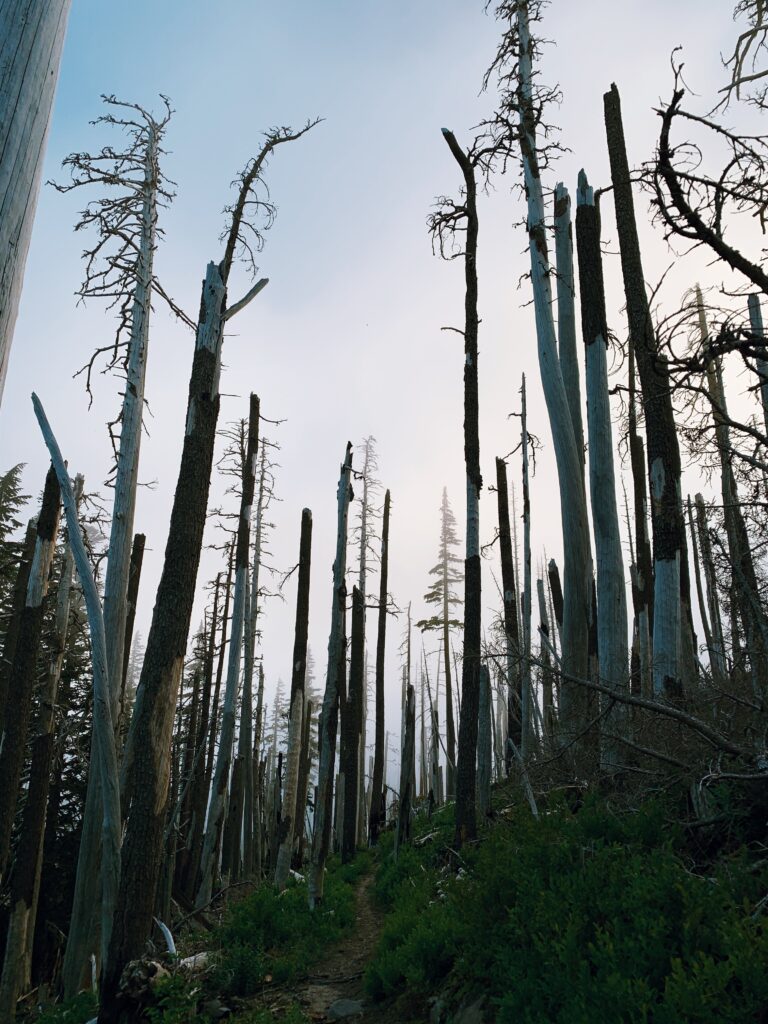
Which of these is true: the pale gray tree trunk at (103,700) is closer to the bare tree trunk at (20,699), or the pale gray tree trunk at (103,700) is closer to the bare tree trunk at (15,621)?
the bare tree trunk at (20,699)

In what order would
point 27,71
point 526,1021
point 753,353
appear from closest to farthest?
point 27,71 < point 526,1021 < point 753,353

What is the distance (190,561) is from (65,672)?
1420 centimetres

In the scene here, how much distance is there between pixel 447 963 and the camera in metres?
4.96

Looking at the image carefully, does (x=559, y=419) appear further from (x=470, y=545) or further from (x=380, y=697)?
(x=380, y=697)

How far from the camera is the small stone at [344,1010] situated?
5332 millimetres

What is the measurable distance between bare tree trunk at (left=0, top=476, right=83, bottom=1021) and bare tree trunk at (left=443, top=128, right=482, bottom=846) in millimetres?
6809

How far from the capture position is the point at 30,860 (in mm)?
10734

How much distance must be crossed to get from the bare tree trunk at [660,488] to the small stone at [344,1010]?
382cm

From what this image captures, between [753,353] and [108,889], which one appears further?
[108,889]

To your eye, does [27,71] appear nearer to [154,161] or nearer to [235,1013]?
[235,1013]

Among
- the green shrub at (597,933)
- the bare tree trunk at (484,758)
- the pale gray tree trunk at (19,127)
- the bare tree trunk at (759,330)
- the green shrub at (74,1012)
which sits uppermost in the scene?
the bare tree trunk at (759,330)

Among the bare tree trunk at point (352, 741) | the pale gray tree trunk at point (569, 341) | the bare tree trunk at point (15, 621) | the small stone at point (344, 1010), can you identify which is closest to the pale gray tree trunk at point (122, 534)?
the small stone at point (344, 1010)

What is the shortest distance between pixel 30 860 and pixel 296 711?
5147 millimetres

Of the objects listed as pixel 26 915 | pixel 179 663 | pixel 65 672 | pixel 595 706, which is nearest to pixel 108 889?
pixel 179 663
